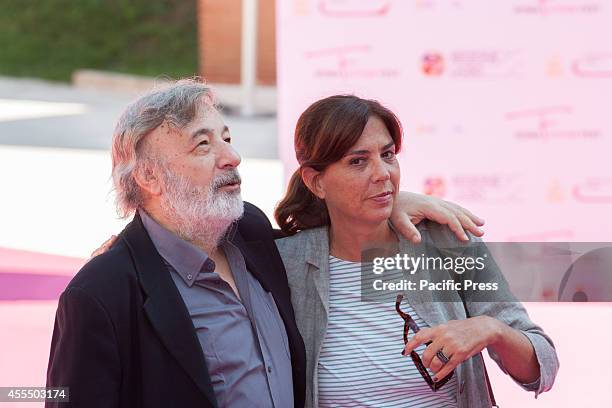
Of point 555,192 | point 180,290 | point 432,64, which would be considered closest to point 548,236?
point 555,192

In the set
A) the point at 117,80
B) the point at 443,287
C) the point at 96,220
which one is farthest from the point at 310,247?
the point at 117,80

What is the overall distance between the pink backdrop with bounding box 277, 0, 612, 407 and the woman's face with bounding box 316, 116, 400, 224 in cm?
337

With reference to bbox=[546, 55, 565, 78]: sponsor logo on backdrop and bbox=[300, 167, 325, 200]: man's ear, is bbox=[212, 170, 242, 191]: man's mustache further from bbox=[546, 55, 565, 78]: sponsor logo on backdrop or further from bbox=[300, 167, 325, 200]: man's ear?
bbox=[546, 55, 565, 78]: sponsor logo on backdrop

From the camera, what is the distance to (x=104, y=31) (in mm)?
19953

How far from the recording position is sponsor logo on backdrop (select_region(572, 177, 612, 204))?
5.73 m

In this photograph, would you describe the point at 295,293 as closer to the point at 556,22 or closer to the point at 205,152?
the point at 205,152

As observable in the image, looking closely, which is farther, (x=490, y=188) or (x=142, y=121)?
(x=490, y=188)

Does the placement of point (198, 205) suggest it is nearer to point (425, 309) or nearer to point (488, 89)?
point (425, 309)

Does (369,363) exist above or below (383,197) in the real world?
below

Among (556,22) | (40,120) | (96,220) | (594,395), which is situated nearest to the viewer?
(594,395)

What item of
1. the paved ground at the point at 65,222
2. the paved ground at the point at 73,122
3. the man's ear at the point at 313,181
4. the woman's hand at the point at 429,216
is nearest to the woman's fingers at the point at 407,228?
the woman's hand at the point at 429,216

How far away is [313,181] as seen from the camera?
8.27 feet

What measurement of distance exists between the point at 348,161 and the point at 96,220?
481cm

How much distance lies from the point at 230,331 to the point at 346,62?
12.6 feet
